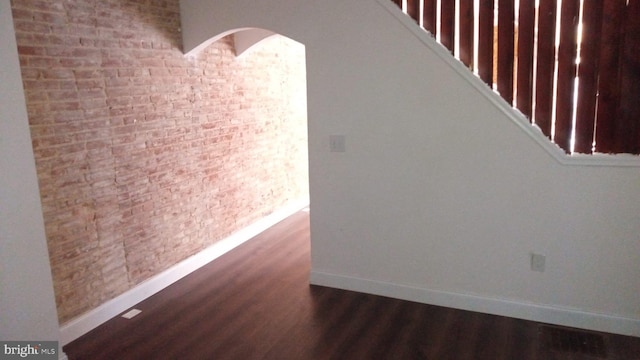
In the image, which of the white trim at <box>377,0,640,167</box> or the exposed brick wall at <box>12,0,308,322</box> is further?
the exposed brick wall at <box>12,0,308,322</box>

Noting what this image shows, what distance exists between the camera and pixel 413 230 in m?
3.36

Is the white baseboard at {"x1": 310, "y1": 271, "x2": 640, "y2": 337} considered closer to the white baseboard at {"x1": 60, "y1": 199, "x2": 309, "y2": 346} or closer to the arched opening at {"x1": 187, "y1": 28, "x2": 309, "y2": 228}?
the white baseboard at {"x1": 60, "y1": 199, "x2": 309, "y2": 346}

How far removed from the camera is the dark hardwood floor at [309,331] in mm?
2779

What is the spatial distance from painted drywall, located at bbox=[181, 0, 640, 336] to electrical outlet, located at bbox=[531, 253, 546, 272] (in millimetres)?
35

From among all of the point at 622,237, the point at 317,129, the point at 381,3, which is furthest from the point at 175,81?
the point at 622,237

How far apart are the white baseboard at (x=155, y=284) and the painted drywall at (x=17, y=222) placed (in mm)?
426

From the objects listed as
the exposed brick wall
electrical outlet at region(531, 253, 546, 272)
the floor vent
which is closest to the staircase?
electrical outlet at region(531, 253, 546, 272)

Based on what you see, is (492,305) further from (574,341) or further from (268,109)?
(268,109)

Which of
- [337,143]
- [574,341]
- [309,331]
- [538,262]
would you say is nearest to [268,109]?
[337,143]

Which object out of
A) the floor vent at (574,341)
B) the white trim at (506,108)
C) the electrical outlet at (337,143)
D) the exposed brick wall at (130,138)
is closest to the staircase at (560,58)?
the white trim at (506,108)

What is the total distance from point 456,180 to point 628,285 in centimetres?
124

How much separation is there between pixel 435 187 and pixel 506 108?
713 millimetres

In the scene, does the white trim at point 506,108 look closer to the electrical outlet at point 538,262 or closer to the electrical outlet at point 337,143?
the electrical outlet at point 538,262

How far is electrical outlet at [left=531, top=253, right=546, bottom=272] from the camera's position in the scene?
302cm
